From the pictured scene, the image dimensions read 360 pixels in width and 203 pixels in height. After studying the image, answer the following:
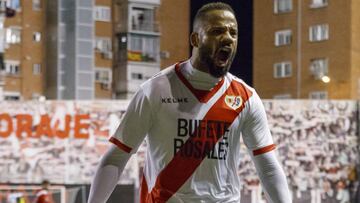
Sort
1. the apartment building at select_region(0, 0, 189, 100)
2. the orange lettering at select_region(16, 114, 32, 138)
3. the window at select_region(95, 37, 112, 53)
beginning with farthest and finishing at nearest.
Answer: the orange lettering at select_region(16, 114, 32, 138), the window at select_region(95, 37, 112, 53), the apartment building at select_region(0, 0, 189, 100)

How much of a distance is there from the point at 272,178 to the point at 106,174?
44 centimetres

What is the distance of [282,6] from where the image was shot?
1205cm

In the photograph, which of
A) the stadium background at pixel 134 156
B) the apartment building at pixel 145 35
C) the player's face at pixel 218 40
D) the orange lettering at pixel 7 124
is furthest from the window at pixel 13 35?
the player's face at pixel 218 40

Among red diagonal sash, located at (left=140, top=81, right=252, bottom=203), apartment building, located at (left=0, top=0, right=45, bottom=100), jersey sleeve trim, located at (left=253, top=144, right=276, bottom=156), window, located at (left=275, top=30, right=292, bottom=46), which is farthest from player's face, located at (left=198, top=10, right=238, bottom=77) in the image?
window, located at (left=275, top=30, right=292, bottom=46)

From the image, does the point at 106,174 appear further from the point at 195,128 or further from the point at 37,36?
the point at 37,36

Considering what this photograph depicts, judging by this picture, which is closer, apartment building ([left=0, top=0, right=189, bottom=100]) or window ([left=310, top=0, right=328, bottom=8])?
apartment building ([left=0, top=0, right=189, bottom=100])

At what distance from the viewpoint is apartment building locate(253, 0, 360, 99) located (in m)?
11.6

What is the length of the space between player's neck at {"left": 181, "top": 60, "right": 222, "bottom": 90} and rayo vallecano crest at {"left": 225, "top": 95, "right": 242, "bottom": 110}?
51mm

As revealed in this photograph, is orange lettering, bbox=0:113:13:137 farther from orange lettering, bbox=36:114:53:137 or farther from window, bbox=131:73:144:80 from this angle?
window, bbox=131:73:144:80

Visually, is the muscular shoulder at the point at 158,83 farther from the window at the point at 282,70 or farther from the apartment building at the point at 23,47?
the window at the point at 282,70

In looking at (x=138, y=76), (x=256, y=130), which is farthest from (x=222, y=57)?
(x=138, y=76)

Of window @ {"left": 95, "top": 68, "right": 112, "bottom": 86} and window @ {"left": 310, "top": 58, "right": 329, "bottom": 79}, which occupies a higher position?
window @ {"left": 310, "top": 58, "right": 329, "bottom": 79}

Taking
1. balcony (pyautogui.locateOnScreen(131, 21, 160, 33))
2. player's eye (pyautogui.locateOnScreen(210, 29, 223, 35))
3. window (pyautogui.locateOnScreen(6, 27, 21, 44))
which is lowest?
player's eye (pyautogui.locateOnScreen(210, 29, 223, 35))

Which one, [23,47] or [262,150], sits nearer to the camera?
[262,150]
